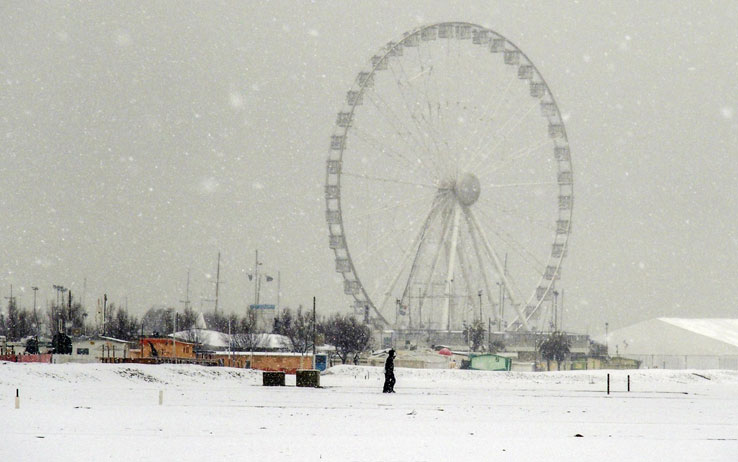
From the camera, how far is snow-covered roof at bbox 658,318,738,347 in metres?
146

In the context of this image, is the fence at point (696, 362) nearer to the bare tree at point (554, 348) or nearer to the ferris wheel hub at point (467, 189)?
the bare tree at point (554, 348)

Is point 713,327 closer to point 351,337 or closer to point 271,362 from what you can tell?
point 351,337

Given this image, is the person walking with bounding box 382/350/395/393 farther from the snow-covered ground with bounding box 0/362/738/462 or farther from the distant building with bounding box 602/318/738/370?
the distant building with bounding box 602/318/738/370

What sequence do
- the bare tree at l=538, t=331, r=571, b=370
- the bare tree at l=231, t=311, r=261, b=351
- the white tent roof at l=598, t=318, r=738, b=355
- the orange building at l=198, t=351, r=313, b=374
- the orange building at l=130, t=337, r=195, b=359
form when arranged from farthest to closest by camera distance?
the white tent roof at l=598, t=318, r=738, b=355, the bare tree at l=231, t=311, r=261, b=351, the bare tree at l=538, t=331, r=571, b=370, the orange building at l=130, t=337, r=195, b=359, the orange building at l=198, t=351, r=313, b=374

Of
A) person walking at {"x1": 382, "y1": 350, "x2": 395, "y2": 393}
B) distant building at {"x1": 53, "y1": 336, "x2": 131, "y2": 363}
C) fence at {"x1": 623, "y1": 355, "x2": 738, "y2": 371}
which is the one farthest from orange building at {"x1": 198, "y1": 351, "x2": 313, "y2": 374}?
fence at {"x1": 623, "y1": 355, "x2": 738, "y2": 371}

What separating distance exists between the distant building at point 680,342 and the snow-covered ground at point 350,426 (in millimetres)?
97124

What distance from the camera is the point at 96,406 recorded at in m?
30.5

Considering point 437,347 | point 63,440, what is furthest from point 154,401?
point 437,347

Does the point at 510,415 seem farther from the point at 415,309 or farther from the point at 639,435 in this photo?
the point at 415,309

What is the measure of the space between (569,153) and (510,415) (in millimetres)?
66427

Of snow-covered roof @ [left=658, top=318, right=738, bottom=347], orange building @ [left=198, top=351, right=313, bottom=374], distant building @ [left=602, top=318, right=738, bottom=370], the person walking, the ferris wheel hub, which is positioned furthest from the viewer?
snow-covered roof @ [left=658, top=318, right=738, bottom=347]

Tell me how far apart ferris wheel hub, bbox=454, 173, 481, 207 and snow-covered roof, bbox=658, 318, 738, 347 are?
225 ft

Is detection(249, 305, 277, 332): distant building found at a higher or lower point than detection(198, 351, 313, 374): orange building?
higher

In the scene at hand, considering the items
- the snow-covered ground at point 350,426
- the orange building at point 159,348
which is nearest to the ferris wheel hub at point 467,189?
the orange building at point 159,348
